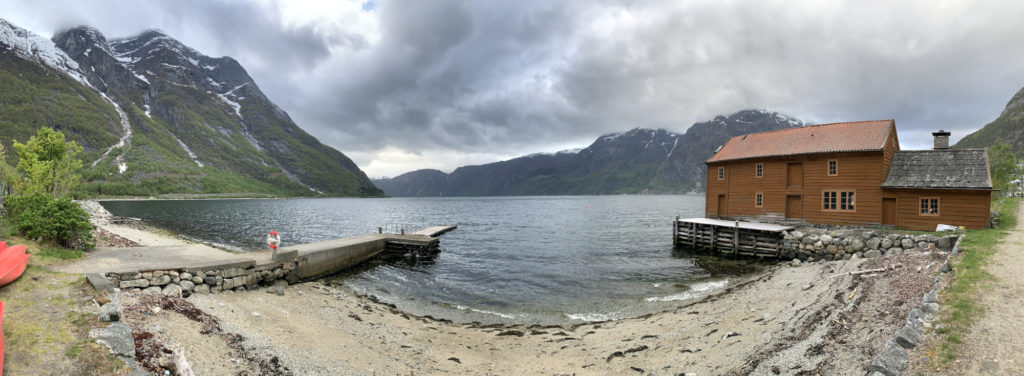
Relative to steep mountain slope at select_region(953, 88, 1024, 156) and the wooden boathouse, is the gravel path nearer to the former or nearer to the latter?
the wooden boathouse

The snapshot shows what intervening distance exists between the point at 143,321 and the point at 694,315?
16.8 metres

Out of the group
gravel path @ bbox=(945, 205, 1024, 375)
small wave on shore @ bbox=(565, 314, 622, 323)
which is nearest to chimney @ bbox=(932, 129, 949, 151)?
gravel path @ bbox=(945, 205, 1024, 375)

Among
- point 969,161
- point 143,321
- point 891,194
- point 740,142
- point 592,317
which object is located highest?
point 740,142

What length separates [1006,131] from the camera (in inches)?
5389

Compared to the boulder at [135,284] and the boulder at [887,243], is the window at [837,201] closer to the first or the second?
the boulder at [887,243]

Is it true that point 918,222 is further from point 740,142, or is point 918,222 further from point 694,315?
point 694,315

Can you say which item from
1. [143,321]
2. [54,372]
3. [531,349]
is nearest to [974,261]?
[531,349]

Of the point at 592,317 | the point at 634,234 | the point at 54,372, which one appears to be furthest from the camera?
the point at 634,234

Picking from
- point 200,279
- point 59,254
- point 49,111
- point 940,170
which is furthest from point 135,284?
point 49,111

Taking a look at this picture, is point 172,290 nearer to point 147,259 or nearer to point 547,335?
point 147,259

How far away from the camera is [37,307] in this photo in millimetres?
7664

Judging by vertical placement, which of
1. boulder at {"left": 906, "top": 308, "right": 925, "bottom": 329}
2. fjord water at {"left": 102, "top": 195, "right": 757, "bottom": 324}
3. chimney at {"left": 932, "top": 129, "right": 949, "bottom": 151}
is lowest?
fjord water at {"left": 102, "top": 195, "right": 757, "bottom": 324}

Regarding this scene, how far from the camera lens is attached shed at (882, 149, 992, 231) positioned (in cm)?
2388

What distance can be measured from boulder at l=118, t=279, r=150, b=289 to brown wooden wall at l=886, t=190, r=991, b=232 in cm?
4059
